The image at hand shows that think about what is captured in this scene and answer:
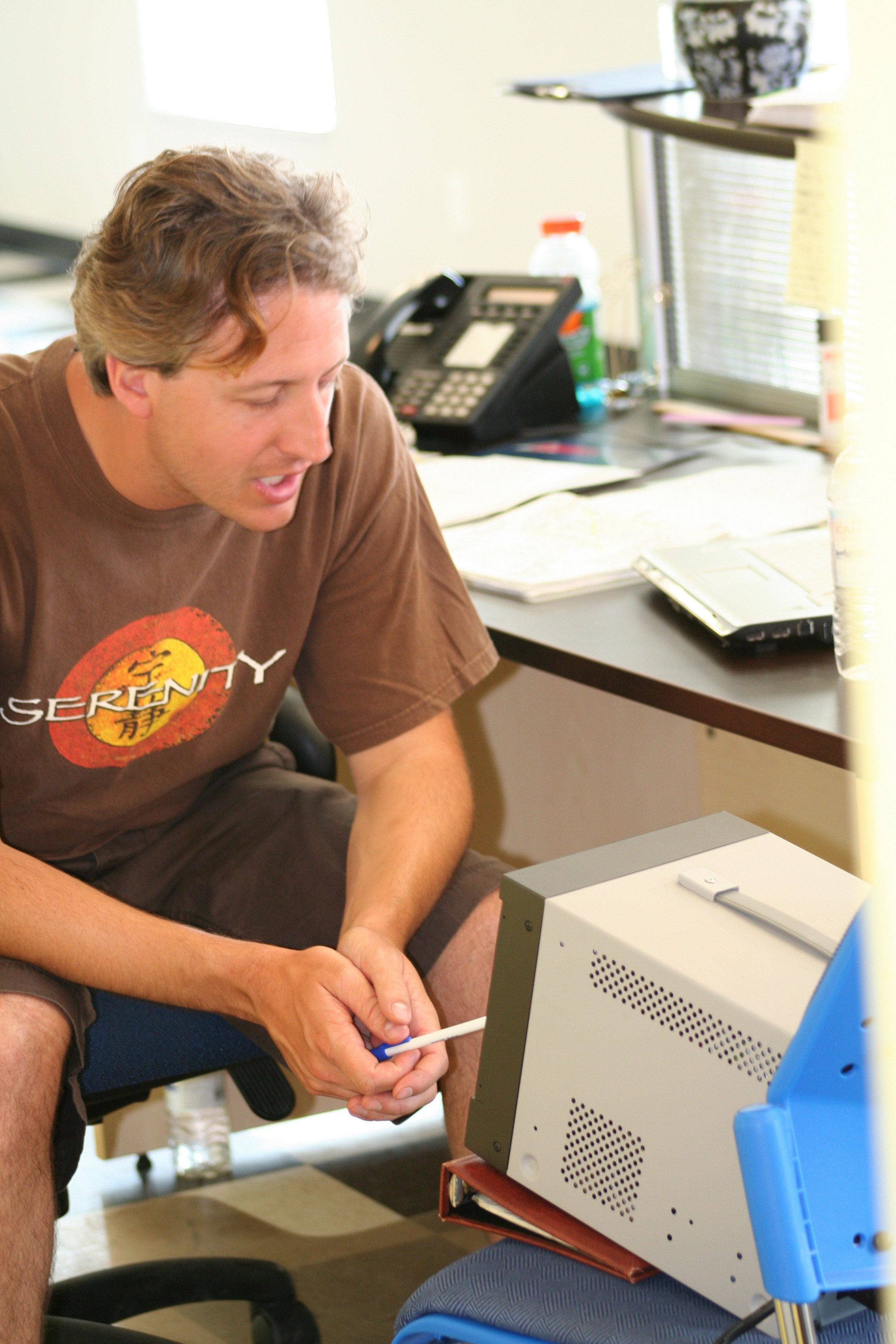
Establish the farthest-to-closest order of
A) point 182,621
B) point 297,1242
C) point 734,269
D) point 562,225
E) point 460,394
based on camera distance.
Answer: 1. point 562,225
2. point 734,269
3. point 460,394
4. point 297,1242
5. point 182,621

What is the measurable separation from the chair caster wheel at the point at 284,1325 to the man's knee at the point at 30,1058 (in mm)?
568

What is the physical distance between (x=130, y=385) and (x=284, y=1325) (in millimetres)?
1001

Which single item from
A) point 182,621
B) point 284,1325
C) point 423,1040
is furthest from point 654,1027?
point 284,1325

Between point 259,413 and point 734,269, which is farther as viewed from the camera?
point 734,269

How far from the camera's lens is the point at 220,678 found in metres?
1.34

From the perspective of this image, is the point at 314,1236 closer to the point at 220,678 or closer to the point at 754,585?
the point at 220,678

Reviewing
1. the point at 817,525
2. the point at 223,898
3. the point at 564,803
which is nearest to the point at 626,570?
the point at 817,525

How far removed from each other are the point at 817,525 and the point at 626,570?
0.23m

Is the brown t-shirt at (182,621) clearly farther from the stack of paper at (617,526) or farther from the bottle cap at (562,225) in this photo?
the bottle cap at (562,225)

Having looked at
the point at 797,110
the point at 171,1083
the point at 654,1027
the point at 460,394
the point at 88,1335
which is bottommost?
the point at 88,1335

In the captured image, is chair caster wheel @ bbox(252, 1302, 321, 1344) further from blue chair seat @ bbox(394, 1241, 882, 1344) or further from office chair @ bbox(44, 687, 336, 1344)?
blue chair seat @ bbox(394, 1241, 882, 1344)

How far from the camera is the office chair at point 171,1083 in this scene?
4.06ft

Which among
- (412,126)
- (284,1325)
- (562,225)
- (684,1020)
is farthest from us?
(412,126)

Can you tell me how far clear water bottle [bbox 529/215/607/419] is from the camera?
217 cm
